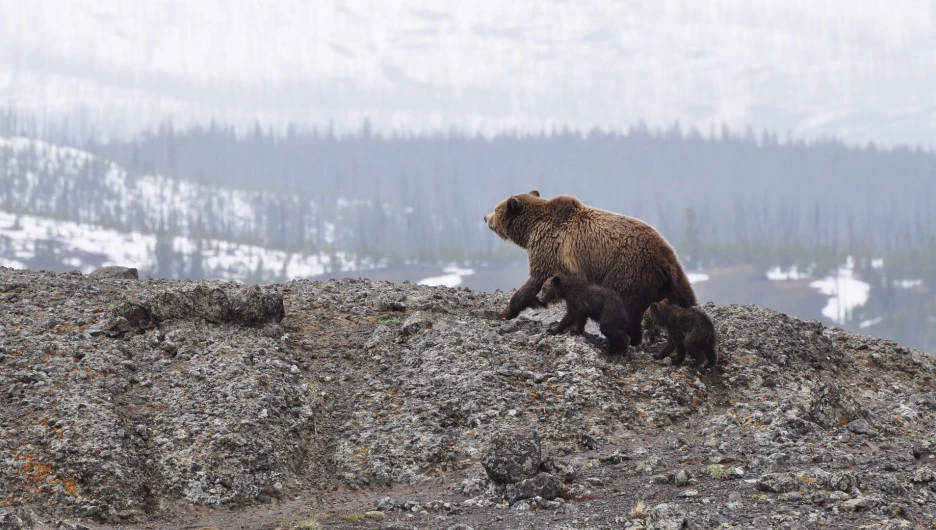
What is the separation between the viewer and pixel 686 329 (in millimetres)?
12766

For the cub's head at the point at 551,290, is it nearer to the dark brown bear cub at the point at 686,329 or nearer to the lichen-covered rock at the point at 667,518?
the dark brown bear cub at the point at 686,329

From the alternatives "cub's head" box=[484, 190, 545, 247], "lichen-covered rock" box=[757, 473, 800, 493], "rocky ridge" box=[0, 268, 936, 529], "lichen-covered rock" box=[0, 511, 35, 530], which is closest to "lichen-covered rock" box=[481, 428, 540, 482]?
"rocky ridge" box=[0, 268, 936, 529]

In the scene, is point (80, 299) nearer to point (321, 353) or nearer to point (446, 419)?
point (321, 353)

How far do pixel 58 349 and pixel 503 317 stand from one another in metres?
6.44

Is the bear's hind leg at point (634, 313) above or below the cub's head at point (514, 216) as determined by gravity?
below

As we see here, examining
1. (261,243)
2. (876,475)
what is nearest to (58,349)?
(876,475)

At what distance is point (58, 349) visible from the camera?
12117mm

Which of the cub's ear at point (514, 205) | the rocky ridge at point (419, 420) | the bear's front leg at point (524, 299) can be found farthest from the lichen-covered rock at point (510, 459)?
the cub's ear at point (514, 205)

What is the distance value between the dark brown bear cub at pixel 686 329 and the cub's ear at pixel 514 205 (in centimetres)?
349

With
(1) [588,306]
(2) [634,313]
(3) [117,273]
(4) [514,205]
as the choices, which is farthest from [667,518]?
(3) [117,273]

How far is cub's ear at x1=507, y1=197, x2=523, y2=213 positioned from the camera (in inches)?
620

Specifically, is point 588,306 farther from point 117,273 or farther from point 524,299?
point 117,273

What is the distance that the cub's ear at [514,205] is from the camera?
620 inches

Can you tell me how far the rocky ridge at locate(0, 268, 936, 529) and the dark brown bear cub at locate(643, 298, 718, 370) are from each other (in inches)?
13.5
